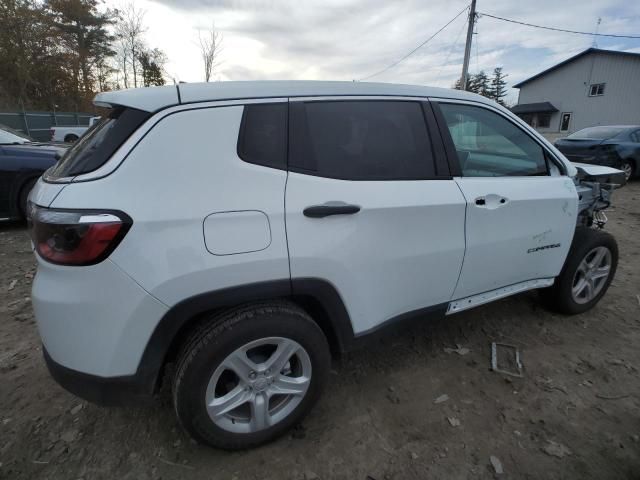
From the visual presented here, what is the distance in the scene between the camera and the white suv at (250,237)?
1.49 metres

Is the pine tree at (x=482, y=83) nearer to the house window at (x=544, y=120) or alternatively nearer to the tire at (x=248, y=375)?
the house window at (x=544, y=120)

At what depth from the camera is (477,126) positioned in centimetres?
262

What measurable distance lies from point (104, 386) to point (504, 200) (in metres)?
2.39

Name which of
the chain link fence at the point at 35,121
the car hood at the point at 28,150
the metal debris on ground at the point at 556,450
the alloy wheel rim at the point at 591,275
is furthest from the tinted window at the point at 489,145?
the chain link fence at the point at 35,121

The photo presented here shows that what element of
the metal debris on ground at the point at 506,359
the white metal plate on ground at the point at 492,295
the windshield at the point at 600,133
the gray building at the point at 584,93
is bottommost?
the metal debris on ground at the point at 506,359

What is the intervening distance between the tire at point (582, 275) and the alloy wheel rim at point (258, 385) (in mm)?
2386

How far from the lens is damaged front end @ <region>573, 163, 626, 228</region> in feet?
10.5

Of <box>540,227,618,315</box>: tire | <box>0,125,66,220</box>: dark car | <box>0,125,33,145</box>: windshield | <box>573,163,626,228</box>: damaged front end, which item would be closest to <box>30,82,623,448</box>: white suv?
<box>540,227,618,315</box>: tire

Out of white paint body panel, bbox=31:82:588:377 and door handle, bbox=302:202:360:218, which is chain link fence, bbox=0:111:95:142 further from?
door handle, bbox=302:202:360:218

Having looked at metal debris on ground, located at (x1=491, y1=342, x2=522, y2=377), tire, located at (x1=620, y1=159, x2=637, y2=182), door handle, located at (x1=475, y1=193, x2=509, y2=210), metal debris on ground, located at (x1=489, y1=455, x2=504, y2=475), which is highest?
door handle, located at (x1=475, y1=193, x2=509, y2=210)

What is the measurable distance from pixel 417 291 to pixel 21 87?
108 ft

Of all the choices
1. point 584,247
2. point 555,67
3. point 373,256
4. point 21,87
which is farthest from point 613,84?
point 21,87

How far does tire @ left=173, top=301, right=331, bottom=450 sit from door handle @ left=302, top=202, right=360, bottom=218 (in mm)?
469

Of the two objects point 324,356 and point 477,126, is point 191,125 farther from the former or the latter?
point 477,126
